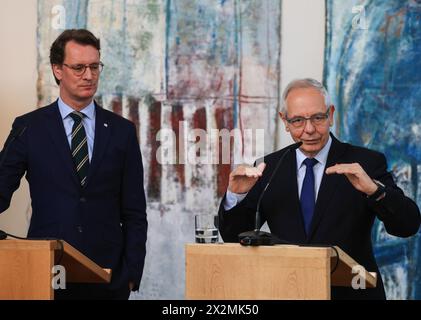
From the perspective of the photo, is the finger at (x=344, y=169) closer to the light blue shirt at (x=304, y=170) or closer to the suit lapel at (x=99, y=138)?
the light blue shirt at (x=304, y=170)

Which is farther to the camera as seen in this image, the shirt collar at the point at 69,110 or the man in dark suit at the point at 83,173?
the shirt collar at the point at 69,110

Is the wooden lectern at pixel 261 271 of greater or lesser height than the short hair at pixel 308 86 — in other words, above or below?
below

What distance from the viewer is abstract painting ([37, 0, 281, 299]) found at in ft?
17.5

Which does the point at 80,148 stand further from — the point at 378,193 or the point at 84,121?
the point at 378,193

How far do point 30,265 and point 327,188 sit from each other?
4.05 ft

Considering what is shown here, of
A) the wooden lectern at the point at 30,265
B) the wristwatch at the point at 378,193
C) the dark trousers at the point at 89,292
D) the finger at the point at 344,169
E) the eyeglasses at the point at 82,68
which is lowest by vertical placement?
the dark trousers at the point at 89,292

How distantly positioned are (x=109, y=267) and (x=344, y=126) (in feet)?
6.01

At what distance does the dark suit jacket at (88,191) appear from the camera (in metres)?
3.98

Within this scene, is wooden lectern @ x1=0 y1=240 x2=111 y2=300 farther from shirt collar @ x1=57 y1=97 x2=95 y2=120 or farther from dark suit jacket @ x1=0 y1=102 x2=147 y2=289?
shirt collar @ x1=57 y1=97 x2=95 y2=120

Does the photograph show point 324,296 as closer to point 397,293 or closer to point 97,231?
point 97,231

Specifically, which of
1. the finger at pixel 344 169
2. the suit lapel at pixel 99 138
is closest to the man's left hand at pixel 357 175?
the finger at pixel 344 169

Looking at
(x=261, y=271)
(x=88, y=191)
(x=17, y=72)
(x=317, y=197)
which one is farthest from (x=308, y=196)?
(x=17, y=72)
